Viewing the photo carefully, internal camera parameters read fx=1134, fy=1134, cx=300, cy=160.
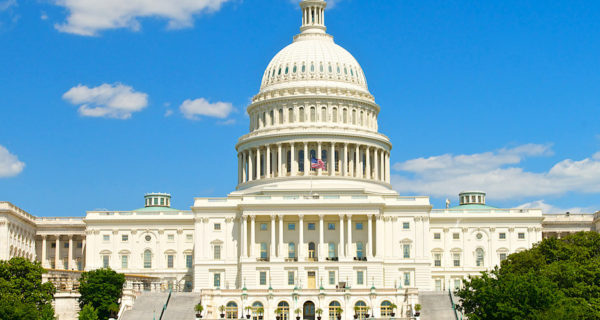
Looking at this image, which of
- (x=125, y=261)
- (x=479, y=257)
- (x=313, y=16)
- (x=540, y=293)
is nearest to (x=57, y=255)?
(x=125, y=261)

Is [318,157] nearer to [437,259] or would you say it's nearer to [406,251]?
[406,251]

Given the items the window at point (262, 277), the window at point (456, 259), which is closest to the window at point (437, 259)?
the window at point (456, 259)

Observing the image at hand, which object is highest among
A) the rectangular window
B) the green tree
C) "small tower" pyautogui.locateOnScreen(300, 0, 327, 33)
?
"small tower" pyautogui.locateOnScreen(300, 0, 327, 33)

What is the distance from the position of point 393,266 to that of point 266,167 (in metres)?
27.0

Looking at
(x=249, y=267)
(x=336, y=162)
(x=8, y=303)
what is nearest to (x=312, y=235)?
(x=249, y=267)

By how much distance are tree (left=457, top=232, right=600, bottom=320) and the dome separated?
53208 millimetres

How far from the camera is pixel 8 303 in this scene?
110 m

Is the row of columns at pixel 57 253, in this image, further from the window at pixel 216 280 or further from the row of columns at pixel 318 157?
the window at pixel 216 280

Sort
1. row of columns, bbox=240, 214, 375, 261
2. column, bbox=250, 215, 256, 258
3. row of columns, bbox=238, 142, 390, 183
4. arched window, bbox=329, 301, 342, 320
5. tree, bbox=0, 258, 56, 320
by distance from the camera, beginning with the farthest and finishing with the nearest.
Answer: row of columns, bbox=238, 142, 390, 183 → column, bbox=250, 215, 256, 258 → row of columns, bbox=240, 214, 375, 261 → arched window, bbox=329, 301, 342, 320 → tree, bbox=0, 258, 56, 320

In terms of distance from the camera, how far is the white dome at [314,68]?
540 feet

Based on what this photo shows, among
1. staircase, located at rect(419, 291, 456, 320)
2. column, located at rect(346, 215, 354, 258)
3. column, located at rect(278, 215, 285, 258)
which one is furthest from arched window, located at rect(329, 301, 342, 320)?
column, located at rect(278, 215, 285, 258)

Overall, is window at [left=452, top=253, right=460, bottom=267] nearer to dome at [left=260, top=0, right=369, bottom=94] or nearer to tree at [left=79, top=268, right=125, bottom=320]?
dome at [left=260, top=0, right=369, bottom=94]

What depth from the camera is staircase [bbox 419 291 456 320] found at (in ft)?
381

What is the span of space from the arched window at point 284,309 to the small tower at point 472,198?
58950 millimetres
